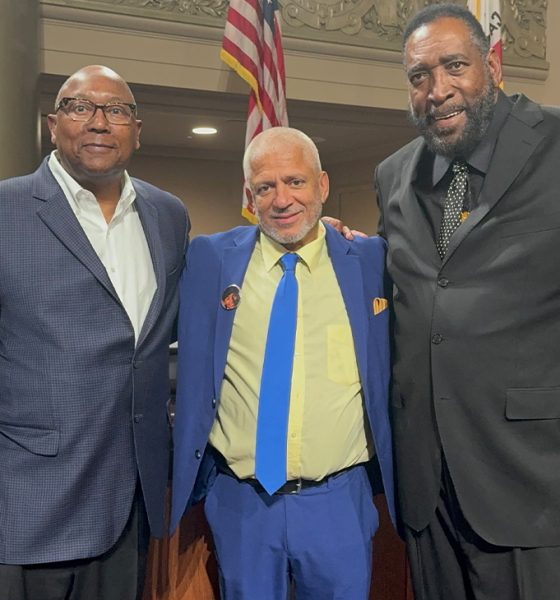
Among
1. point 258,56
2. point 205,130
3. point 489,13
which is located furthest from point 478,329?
point 205,130

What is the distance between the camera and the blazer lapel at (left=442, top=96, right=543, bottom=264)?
5.13 ft

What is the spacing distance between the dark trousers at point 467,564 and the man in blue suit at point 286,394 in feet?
0.44

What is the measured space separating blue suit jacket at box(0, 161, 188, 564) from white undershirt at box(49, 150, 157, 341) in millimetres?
43

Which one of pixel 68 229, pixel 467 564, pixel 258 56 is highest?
pixel 258 56

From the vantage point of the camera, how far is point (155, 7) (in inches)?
189

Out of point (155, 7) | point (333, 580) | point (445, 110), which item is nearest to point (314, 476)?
point (333, 580)

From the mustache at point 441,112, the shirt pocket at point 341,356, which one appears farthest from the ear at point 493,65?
the shirt pocket at point 341,356

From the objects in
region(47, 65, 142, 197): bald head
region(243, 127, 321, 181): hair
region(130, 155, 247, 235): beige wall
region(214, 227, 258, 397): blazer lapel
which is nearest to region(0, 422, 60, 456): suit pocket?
region(214, 227, 258, 397): blazer lapel

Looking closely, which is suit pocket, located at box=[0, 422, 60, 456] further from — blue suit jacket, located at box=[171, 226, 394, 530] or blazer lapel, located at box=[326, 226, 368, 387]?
blazer lapel, located at box=[326, 226, 368, 387]

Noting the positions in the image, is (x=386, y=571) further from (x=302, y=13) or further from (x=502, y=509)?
(x=302, y=13)

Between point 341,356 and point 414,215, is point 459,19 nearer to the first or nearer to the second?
point 414,215

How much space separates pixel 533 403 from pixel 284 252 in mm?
650

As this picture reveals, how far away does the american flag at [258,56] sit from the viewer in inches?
174

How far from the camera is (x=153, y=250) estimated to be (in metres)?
1.69
